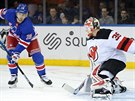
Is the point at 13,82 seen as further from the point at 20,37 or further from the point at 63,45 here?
the point at 63,45

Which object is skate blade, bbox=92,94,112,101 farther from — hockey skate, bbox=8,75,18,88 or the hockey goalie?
hockey skate, bbox=8,75,18,88

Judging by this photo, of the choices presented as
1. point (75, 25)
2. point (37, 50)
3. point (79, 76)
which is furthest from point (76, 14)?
point (37, 50)

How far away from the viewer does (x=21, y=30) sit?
4.91 metres

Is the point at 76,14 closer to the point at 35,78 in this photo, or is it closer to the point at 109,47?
the point at 35,78

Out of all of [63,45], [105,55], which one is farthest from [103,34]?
[63,45]

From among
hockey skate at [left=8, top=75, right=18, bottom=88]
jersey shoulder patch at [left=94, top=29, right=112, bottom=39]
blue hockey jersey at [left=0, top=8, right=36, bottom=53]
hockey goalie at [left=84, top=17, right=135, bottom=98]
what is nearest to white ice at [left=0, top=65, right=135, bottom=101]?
hockey skate at [left=8, top=75, right=18, bottom=88]

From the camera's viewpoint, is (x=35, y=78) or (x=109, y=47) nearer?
(x=109, y=47)

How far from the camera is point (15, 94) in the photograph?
468cm

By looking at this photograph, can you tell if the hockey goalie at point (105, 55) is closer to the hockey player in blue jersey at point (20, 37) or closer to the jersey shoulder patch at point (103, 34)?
the jersey shoulder patch at point (103, 34)

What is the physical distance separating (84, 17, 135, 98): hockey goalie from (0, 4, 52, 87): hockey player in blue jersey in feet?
2.39

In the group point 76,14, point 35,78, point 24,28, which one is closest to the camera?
point 24,28

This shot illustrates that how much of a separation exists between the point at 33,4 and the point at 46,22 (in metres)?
0.47

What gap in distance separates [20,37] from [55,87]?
0.70m

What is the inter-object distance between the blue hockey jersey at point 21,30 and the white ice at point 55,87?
48cm
